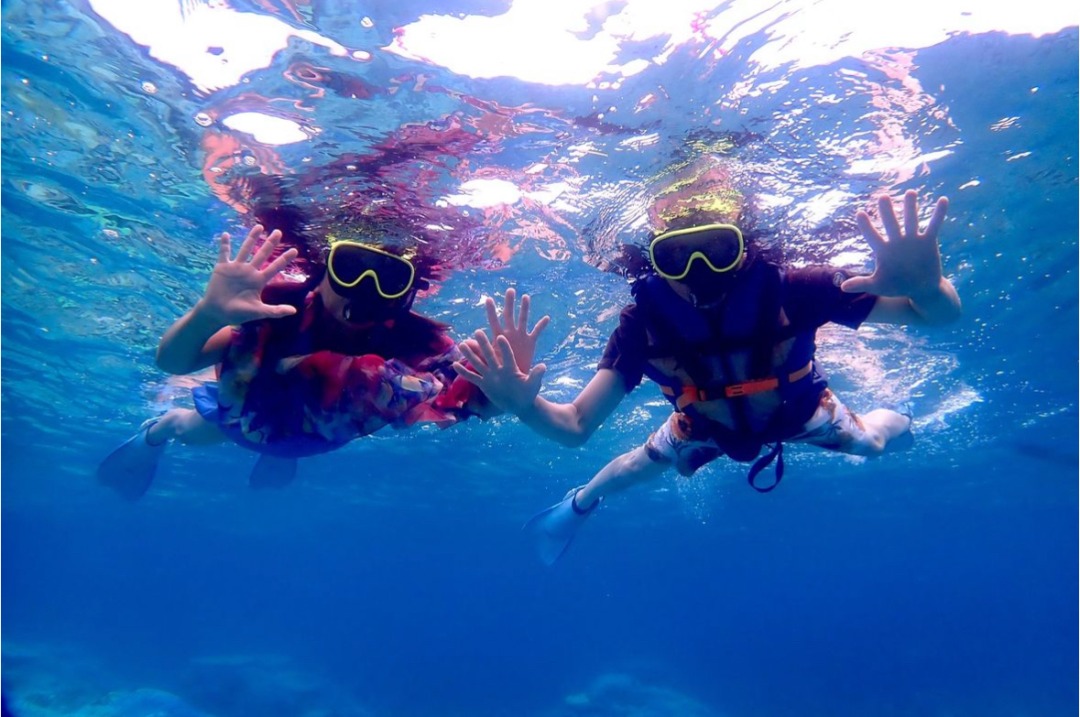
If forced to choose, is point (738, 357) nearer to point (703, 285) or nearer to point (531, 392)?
point (703, 285)

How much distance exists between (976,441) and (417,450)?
25.0 metres

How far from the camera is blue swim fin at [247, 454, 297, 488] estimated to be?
29.2 feet

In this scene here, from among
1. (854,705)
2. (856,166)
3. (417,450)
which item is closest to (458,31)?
(856,166)

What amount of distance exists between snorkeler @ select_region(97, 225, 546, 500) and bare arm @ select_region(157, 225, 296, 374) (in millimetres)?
19

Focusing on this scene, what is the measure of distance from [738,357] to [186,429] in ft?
24.9

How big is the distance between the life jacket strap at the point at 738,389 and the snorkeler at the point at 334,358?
1768mm

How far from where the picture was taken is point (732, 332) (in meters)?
5.72

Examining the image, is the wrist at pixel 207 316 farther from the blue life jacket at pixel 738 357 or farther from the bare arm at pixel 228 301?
the blue life jacket at pixel 738 357

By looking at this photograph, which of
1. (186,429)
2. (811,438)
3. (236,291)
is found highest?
(186,429)

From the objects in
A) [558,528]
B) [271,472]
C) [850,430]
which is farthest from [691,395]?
[271,472]

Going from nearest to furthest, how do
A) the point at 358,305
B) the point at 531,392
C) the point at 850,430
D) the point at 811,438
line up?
the point at 531,392 → the point at 358,305 → the point at 811,438 → the point at 850,430

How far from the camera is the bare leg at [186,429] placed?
8.42 meters

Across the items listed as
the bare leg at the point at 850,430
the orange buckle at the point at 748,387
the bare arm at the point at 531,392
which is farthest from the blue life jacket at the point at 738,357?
the bare leg at the point at 850,430

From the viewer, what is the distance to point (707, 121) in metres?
7.30
